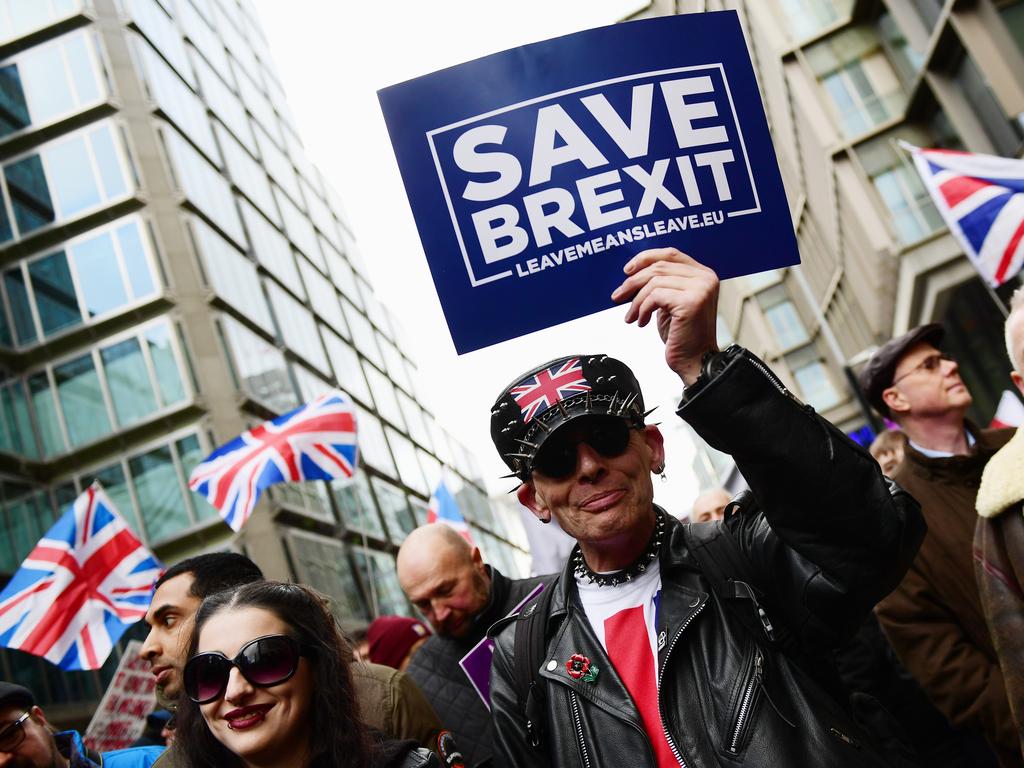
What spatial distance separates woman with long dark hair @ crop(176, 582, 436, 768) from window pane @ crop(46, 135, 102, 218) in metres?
21.5

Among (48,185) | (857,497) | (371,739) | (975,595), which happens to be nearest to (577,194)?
(857,497)

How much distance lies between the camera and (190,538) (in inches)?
760

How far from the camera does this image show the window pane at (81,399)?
20.3 metres

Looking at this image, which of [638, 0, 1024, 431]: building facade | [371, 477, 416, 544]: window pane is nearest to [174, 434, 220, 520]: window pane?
[371, 477, 416, 544]: window pane

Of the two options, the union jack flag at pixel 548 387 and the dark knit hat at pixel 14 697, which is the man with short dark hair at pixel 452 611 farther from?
the union jack flag at pixel 548 387

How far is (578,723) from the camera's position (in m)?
2.18

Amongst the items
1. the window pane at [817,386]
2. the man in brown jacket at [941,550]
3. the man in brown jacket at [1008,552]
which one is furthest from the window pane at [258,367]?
the window pane at [817,386]

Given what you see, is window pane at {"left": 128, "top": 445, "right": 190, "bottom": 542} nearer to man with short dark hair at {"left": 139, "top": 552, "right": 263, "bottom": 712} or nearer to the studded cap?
man with short dark hair at {"left": 139, "top": 552, "right": 263, "bottom": 712}

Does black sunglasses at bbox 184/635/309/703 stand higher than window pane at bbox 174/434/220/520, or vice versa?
window pane at bbox 174/434/220/520

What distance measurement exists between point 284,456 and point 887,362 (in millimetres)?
6625

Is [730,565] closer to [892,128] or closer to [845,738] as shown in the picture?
[845,738]

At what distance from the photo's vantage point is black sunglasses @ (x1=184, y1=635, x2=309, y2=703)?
7.59 ft

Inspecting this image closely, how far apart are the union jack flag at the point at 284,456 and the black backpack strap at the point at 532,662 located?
6.99 metres

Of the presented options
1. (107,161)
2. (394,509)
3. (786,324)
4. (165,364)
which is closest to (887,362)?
(165,364)
